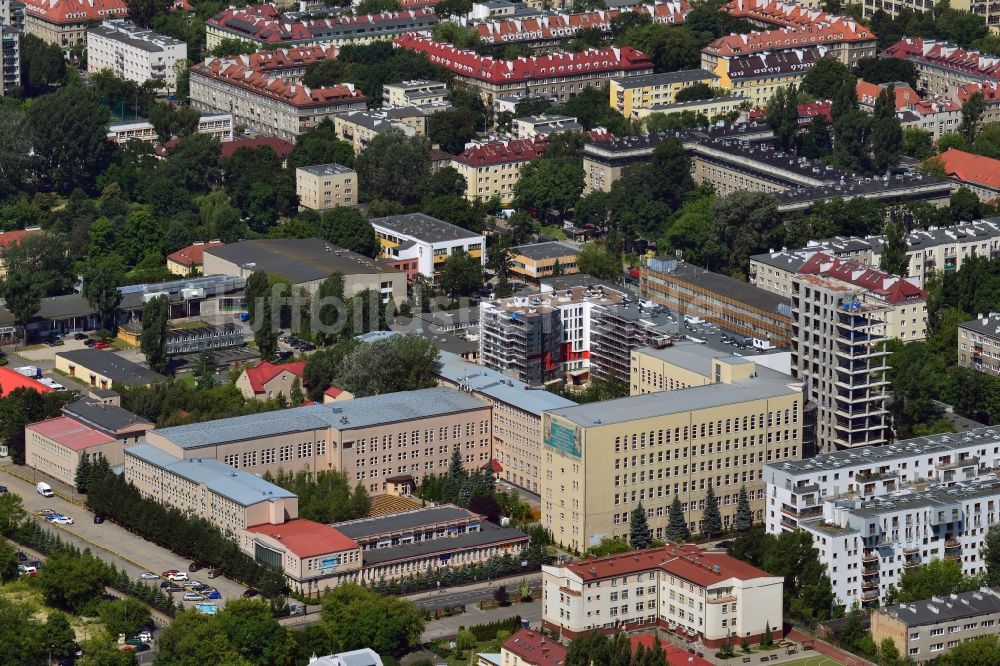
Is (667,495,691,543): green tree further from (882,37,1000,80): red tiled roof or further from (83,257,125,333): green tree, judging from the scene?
(882,37,1000,80): red tiled roof

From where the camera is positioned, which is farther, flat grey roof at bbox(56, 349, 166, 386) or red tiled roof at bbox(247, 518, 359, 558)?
flat grey roof at bbox(56, 349, 166, 386)

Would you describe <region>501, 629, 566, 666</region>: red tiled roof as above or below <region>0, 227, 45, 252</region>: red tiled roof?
above

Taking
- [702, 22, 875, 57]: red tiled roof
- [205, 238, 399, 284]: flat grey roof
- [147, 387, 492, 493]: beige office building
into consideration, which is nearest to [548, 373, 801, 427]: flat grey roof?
[147, 387, 492, 493]: beige office building

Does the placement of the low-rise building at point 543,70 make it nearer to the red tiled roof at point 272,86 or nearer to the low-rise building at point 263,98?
the red tiled roof at point 272,86

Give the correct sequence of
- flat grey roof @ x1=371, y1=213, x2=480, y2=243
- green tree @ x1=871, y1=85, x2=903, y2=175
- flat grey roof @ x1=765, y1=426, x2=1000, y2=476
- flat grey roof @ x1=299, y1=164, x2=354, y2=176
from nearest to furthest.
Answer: flat grey roof @ x1=765, y1=426, x2=1000, y2=476 < flat grey roof @ x1=371, y1=213, x2=480, y2=243 < flat grey roof @ x1=299, y1=164, x2=354, y2=176 < green tree @ x1=871, y1=85, x2=903, y2=175

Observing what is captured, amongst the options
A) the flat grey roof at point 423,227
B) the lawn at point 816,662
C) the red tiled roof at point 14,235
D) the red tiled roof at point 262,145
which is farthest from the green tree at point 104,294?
the lawn at point 816,662

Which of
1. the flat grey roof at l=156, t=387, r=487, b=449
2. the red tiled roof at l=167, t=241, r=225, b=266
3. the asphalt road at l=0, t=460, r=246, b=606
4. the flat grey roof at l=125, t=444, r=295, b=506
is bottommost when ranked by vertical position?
the asphalt road at l=0, t=460, r=246, b=606

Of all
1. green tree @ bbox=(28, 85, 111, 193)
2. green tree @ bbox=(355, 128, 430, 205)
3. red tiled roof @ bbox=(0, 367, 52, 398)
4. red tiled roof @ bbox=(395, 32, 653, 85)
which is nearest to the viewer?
red tiled roof @ bbox=(0, 367, 52, 398)

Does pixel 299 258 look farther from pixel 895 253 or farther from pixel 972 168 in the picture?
pixel 972 168

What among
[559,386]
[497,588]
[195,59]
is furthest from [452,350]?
[195,59]
